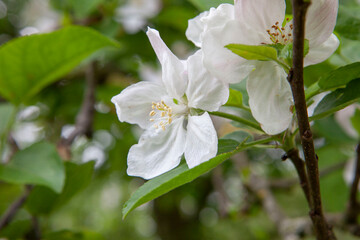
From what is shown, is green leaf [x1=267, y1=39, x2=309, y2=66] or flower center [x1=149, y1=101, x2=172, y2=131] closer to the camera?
green leaf [x1=267, y1=39, x2=309, y2=66]

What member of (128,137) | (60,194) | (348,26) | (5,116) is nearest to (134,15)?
(128,137)

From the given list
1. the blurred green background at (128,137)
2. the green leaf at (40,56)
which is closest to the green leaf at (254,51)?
the blurred green background at (128,137)

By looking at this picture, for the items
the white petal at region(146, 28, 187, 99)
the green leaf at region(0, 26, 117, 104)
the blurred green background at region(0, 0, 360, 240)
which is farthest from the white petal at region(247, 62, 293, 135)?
the green leaf at region(0, 26, 117, 104)

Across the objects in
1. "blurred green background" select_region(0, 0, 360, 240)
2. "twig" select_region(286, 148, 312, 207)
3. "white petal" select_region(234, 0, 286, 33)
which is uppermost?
"white petal" select_region(234, 0, 286, 33)

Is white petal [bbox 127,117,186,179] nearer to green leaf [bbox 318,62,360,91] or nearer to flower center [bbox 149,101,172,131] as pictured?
flower center [bbox 149,101,172,131]

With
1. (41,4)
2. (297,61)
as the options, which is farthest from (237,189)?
(297,61)

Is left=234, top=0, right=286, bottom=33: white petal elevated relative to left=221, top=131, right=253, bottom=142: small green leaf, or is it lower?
elevated

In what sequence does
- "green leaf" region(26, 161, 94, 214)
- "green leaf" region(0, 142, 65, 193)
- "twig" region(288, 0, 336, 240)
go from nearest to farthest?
"twig" region(288, 0, 336, 240) < "green leaf" region(0, 142, 65, 193) < "green leaf" region(26, 161, 94, 214)

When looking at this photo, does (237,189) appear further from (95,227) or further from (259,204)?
(95,227)
